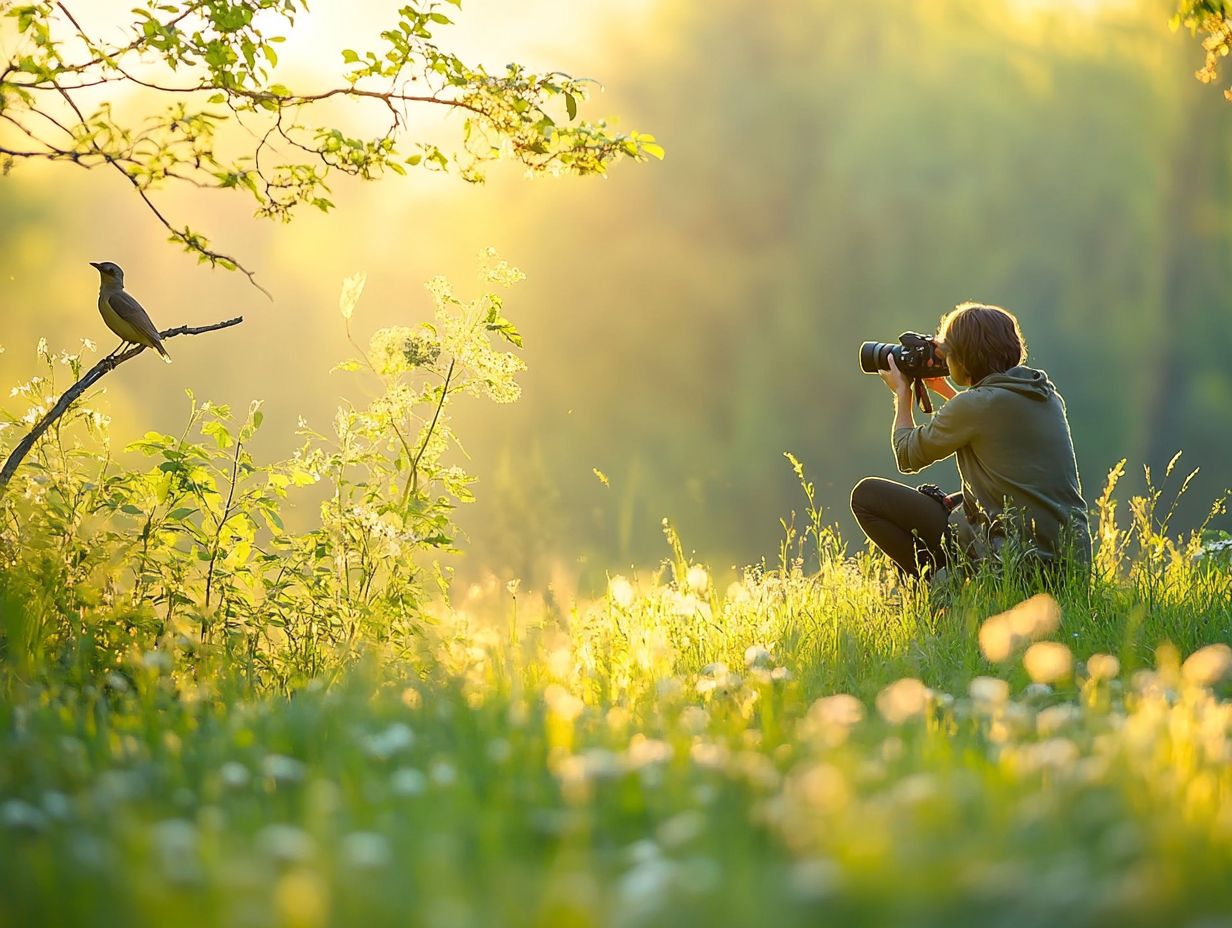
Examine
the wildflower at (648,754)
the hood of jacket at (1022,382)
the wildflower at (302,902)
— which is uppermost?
the hood of jacket at (1022,382)

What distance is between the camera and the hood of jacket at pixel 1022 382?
4.64 meters

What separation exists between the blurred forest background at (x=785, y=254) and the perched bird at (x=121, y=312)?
11.0 m

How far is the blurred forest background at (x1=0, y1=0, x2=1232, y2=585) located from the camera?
17.3m

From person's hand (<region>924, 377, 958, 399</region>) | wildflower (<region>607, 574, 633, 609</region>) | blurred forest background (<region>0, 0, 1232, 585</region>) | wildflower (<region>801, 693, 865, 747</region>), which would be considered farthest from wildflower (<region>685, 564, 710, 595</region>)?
blurred forest background (<region>0, 0, 1232, 585</region>)

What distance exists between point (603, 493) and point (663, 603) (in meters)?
10.7

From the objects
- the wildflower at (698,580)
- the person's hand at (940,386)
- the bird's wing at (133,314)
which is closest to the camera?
the wildflower at (698,580)

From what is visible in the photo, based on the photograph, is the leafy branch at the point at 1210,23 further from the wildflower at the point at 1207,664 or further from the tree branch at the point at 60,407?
the tree branch at the point at 60,407

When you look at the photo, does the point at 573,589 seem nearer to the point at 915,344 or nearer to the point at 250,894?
the point at 915,344

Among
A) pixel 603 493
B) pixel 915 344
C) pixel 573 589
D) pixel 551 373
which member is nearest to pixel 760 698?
pixel 573 589

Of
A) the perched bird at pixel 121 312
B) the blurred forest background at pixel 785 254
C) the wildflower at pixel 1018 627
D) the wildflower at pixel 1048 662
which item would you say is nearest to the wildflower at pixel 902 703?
the wildflower at pixel 1048 662

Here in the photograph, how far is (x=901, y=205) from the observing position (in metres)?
20.3

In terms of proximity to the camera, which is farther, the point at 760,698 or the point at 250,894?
the point at 760,698

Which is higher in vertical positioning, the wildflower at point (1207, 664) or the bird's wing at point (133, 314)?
the bird's wing at point (133, 314)

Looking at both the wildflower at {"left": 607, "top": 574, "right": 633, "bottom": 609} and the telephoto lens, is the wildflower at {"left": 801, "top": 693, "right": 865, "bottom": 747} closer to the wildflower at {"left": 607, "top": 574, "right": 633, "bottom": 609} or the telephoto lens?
the wildflower at {"left": 607, "top": 574, "right": 633, "bottom": 609}
